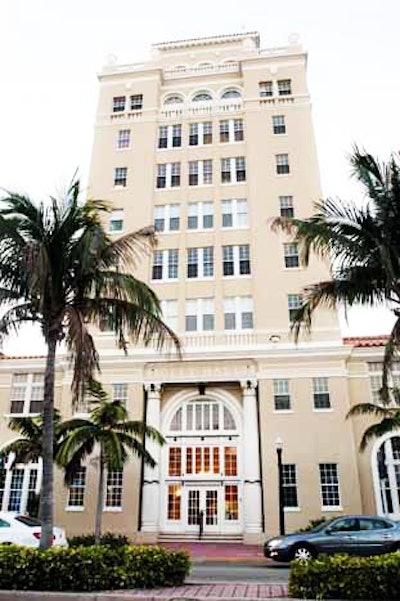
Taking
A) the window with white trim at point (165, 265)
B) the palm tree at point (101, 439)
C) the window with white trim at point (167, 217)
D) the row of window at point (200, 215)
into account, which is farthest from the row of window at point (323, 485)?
the window with white trim at point (167, 217)

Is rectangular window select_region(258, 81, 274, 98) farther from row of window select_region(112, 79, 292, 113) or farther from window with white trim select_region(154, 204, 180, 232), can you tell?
window with white trim select_region(154, 204, 180, 232)

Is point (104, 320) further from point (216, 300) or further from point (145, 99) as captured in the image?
point (145, 99)

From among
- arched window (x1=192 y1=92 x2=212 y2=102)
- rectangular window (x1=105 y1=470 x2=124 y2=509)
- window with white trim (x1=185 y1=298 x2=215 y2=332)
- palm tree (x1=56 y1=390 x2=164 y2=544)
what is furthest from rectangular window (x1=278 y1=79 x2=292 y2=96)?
rectangular window (x1=105 y1=470 x2=124 y2=509)

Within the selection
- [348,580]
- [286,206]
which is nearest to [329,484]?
[286,206]

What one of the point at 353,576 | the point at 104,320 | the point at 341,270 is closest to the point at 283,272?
the point at 341,270

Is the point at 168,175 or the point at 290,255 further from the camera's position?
the point at 168,175

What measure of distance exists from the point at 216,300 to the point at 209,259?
8.61 ft

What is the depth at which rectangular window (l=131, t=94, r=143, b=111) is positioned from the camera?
3375 cm

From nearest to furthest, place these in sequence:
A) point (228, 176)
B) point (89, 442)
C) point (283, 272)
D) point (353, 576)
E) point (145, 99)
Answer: point (353, 576), point (89, 442), point (283, 272), point (228, 176), point (145, 99)

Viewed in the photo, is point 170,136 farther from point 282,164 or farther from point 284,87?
point 284,87

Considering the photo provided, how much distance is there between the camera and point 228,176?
30688 millimetres

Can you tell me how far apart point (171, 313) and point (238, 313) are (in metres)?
3.55

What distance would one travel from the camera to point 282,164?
30.1 m

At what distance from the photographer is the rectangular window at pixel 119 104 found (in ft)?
111
